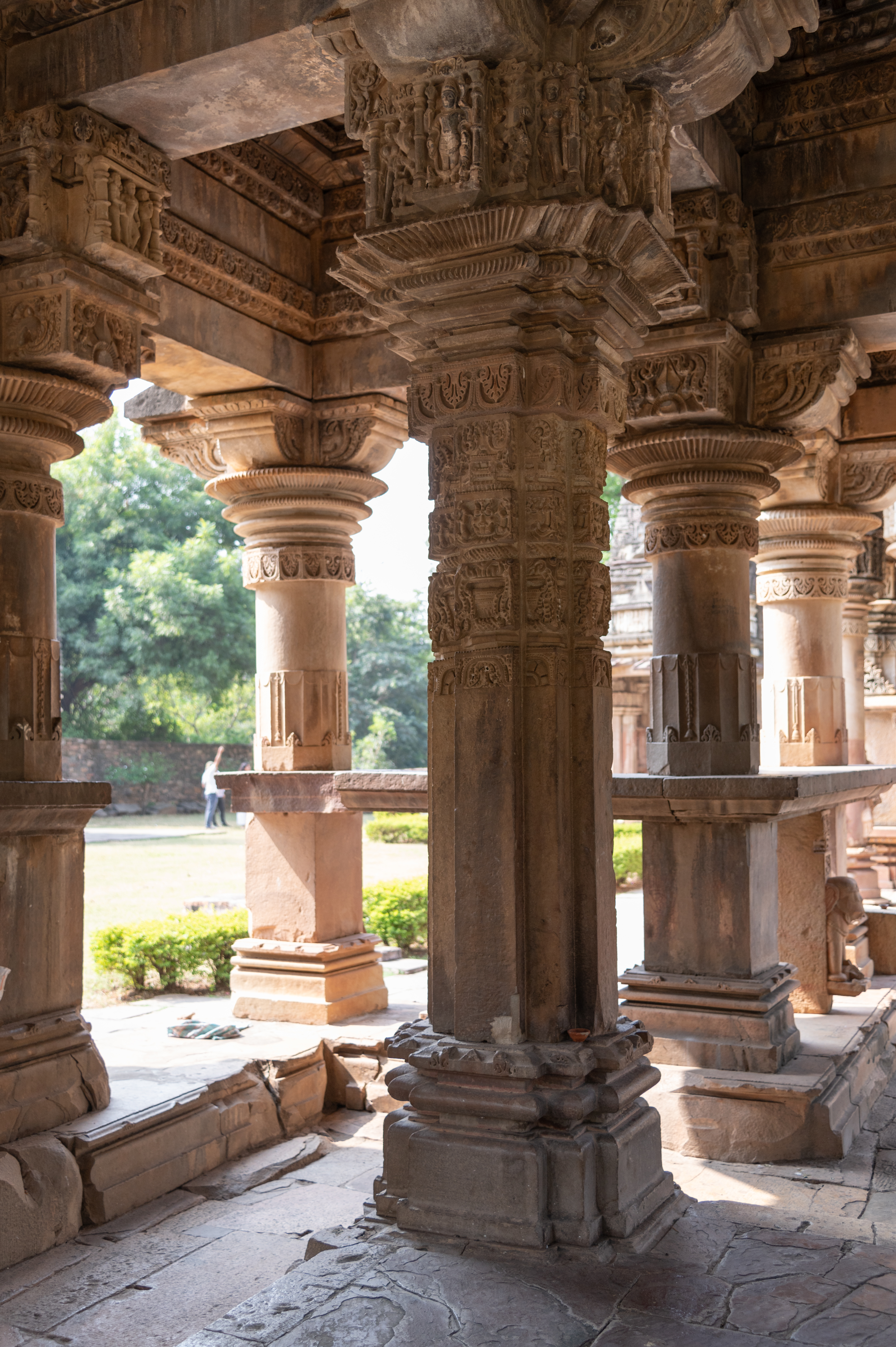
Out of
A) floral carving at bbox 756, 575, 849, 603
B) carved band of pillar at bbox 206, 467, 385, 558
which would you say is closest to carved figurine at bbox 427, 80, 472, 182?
carved band of pillar at bbox 206, 467, 385, 558

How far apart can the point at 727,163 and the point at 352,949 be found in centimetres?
477

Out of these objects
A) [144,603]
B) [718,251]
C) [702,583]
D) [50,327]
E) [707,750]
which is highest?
[144,603]

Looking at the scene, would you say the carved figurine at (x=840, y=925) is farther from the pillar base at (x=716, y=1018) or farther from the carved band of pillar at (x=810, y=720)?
the carved band of pillar at (x=810, y=720)

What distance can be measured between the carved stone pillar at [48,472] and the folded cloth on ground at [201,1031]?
4.41 feet

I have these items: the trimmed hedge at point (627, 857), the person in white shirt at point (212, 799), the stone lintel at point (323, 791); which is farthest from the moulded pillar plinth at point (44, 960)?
the person in white shirt at point (212, 799)

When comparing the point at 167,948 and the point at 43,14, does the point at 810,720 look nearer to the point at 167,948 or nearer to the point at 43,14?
the point at 167,948

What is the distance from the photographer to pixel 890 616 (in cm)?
1353

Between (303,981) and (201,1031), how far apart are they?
709 millimetres

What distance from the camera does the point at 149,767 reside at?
2747 cm

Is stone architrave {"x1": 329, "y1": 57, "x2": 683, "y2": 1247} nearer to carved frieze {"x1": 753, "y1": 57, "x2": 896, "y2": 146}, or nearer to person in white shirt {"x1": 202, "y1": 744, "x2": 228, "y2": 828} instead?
carved frieze {"x1": 753, "y1": 57, "x2": 896, "y2": 146}

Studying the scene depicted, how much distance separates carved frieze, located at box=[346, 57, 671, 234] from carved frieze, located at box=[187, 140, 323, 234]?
258 centimetres

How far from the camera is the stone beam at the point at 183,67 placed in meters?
4.13

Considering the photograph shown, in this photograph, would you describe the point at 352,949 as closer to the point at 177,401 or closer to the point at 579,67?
the point at 177,401

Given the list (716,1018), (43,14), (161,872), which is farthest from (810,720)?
(161,872)
